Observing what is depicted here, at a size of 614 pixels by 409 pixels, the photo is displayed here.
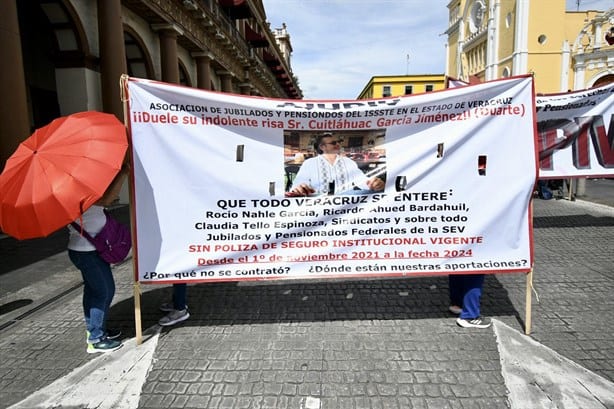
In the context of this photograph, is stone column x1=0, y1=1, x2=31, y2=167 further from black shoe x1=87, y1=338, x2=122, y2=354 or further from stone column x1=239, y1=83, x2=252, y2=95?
stone column x1=239, y1=83, x2=252, y2=95

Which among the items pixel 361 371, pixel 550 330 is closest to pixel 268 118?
pixel 361 371

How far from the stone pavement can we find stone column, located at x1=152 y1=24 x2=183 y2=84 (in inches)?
426

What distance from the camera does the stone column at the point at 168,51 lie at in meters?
14.0

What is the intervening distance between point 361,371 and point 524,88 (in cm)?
281

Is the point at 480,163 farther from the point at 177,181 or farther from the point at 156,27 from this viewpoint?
the point at 156,27

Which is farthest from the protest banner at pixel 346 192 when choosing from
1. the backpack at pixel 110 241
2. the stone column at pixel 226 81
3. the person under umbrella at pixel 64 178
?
the stone column at pixel 226 81

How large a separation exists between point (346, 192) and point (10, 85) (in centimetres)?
801

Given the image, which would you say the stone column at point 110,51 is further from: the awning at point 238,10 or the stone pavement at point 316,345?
the awning at point 238,10

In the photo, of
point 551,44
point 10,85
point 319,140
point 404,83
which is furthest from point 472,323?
point 404,83

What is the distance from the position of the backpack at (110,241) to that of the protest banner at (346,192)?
147 mm

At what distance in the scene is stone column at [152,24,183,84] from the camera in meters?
14.0

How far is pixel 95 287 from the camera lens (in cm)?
315

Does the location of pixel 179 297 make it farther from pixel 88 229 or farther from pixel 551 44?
pixel 551 44

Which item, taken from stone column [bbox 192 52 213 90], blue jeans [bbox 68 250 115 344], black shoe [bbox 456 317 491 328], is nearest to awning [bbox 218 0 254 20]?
stone column [bbox 192 52 213 90]
